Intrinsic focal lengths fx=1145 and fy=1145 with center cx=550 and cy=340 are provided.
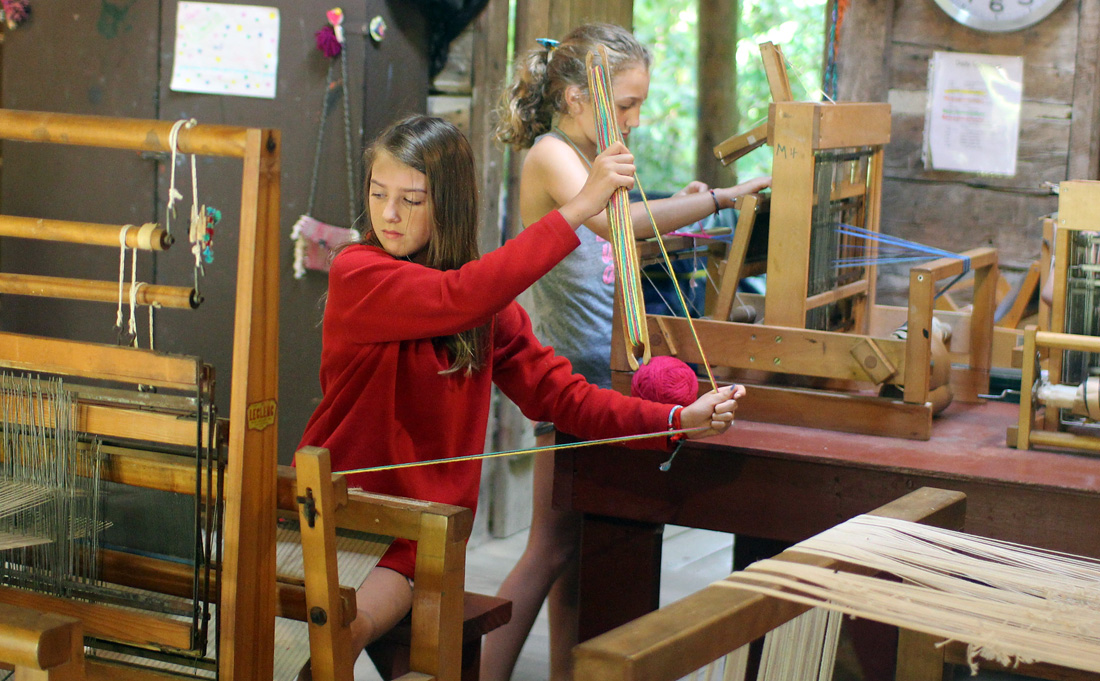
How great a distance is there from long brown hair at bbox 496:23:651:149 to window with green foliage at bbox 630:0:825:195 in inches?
186

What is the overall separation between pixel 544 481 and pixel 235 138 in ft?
4.07

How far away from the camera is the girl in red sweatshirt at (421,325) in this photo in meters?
1.59

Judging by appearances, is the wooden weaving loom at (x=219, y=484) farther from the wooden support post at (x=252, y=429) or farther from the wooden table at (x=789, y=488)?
the wooden table at (x=789, y=488)

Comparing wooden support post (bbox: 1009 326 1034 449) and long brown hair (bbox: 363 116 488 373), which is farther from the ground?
long brown hair (bbox: 363 116 488 373)

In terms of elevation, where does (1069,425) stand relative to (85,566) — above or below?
above

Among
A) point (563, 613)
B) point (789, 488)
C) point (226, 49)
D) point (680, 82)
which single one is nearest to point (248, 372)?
point (789, 488)

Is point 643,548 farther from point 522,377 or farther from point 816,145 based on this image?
point 816,145

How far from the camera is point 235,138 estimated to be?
131cm

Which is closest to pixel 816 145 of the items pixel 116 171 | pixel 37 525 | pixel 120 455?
pixel 120 455

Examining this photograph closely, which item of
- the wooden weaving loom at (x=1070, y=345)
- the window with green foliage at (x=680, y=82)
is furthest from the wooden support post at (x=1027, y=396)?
the window with green foliage at (x=680, y=82)

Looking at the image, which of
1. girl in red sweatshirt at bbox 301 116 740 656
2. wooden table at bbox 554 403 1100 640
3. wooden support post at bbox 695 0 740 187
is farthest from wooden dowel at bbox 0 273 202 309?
wooden support post at bbox 695 0 740 187

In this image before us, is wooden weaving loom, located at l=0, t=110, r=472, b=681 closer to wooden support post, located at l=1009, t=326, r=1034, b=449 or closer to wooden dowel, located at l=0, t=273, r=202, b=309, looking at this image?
wooden dowel, located at l=0, t=273, r=202, b=309

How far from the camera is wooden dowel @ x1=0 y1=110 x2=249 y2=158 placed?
1322mm

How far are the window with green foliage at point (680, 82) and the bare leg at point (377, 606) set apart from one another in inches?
222
